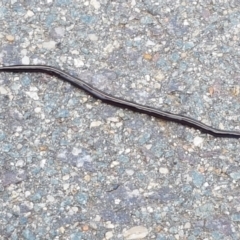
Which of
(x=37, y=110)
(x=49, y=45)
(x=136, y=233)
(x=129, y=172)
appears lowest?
(x=136, y=233)

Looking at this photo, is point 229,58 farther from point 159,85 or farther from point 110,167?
point 110,167

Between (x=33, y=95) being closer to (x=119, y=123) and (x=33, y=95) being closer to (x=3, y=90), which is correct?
(x=3, y=90)

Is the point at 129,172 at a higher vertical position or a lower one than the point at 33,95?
lower

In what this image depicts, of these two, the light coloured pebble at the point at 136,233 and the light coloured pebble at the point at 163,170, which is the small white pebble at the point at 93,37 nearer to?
the light coloured pebble at the point at 163,170

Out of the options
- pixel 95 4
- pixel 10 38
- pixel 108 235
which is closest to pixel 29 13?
pixel 10 38

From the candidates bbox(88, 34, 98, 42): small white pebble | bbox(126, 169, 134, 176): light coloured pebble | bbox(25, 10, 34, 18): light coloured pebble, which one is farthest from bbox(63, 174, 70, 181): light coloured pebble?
bbox(25, 10, 34, 18): light coloured pebble

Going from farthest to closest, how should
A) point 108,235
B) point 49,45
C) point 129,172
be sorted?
1. point 49,45
2. point 129,172
3. point 108,235

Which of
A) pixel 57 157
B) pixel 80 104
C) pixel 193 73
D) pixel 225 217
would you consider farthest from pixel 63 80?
pixel 225 217

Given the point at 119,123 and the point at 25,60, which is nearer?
the point at 119,123

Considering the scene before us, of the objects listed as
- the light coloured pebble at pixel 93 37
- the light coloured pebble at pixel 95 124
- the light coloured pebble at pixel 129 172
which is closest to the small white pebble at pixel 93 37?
the light coloured pebble at pixel 93 37
